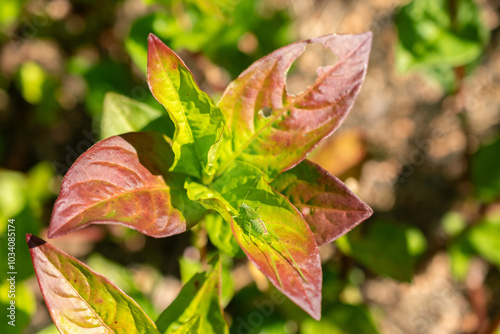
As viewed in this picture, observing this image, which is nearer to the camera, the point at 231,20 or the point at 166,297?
the point at 231,20

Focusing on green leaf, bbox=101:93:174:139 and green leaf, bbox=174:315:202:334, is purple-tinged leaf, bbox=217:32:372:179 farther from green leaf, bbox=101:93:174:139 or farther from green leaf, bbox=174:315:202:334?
green leaf, bbox=174:315:202:334

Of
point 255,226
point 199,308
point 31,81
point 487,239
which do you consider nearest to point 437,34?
point 487,239

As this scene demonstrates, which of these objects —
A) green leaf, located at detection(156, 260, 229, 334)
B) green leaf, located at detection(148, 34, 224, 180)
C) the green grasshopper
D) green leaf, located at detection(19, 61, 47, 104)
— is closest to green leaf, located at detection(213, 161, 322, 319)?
the green grasshopper

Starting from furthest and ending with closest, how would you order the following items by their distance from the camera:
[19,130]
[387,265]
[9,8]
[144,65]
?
[19,130]
[9,8]
[387,265]
[144,65]

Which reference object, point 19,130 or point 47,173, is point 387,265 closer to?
point 47,173

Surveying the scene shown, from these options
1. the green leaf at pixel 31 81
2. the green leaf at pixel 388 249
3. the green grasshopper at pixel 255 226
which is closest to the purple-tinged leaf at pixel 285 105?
the green grasshopper at pixel 255 226

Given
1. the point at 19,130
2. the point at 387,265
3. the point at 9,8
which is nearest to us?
the point at 387,265

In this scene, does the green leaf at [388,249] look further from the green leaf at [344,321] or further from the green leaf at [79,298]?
the green leaf at [79,298]

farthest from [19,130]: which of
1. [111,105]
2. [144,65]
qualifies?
[111,105]
